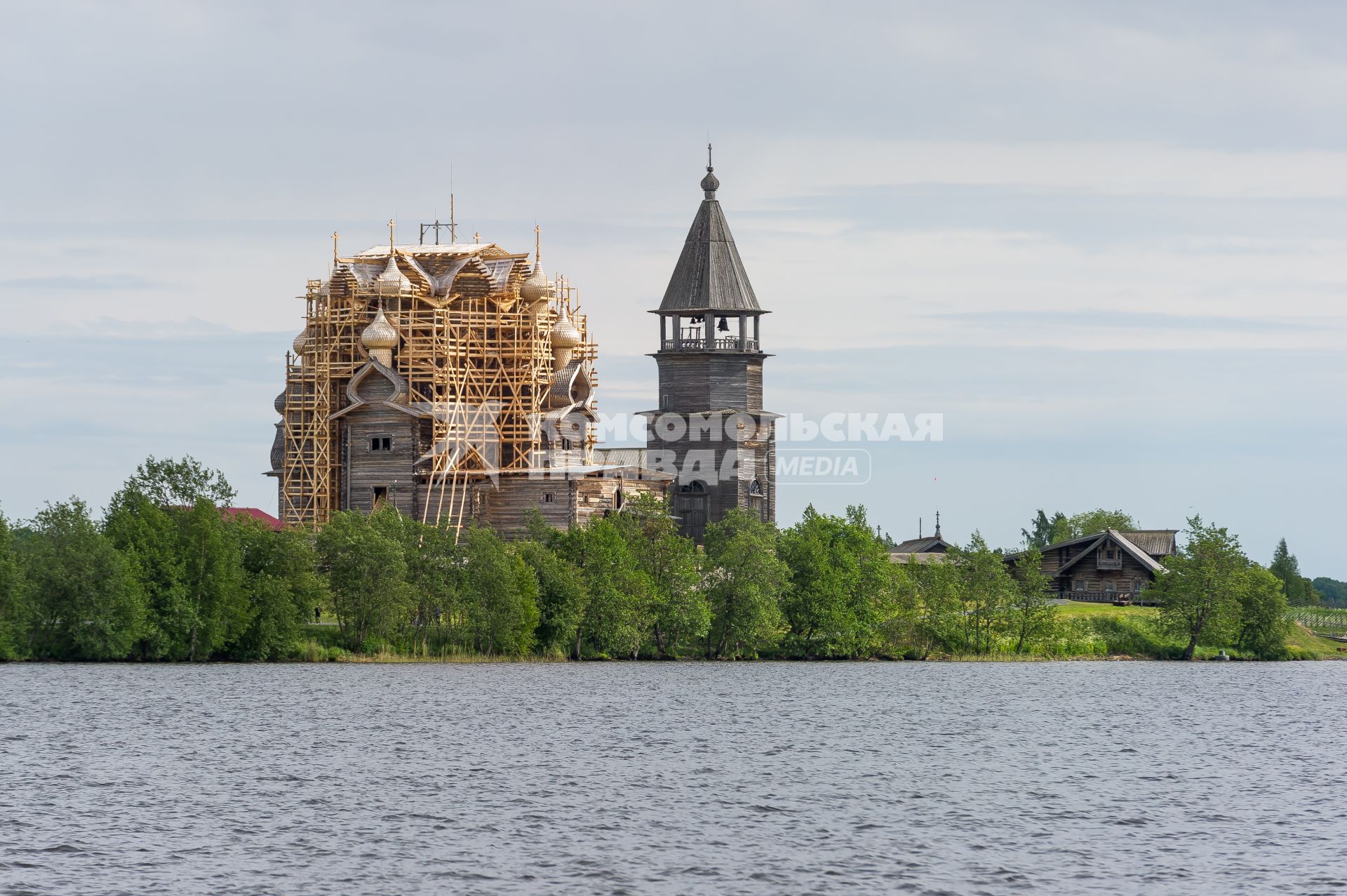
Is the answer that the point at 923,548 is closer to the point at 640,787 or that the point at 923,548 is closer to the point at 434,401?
the point at 434,401

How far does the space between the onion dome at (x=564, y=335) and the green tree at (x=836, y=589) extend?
17.8 m

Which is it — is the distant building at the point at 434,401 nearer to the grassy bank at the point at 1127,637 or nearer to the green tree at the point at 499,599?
the green tree at the point at 499,599

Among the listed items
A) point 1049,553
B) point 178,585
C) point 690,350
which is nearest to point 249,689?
point 178,585

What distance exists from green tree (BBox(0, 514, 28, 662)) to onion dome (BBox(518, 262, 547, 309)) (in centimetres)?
3371

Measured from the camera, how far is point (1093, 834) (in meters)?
36.1

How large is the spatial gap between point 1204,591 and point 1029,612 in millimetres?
9120

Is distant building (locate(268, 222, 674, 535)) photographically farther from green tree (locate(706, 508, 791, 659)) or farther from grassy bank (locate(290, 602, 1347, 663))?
grassy bank (locate(290, 602, 1347, 663))

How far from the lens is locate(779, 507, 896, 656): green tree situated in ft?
270

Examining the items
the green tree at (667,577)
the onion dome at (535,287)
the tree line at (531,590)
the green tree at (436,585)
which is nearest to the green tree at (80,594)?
the tree line at (531,590)

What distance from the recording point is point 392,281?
9181 centimetres

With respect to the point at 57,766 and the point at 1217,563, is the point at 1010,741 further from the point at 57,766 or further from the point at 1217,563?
the point at 1217,563

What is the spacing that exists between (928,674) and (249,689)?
1169 inches

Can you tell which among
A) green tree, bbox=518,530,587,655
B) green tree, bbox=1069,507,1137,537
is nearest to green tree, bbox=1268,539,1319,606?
green tree, bbox=1069,507,1137,537

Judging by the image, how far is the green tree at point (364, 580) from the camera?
7294 cm
